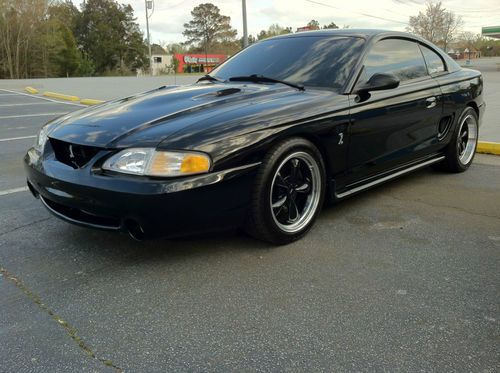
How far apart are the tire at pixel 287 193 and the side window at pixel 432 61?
196 centimetres

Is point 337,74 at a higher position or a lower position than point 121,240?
higher

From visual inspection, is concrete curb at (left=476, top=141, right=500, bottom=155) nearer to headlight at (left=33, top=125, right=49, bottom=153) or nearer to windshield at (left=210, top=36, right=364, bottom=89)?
windshield at (left=210, top=36, right=364, bottom=89)

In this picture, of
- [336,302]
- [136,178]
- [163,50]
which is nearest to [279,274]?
[336,302]

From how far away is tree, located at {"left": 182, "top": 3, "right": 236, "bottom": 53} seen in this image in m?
85.6

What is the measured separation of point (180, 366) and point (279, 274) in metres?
0.92

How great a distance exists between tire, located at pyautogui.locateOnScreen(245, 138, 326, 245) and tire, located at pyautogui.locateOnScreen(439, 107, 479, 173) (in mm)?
2121

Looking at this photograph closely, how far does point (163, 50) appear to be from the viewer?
102 meters

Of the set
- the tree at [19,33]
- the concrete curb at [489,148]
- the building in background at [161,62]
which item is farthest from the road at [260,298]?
the tree at [19,33]

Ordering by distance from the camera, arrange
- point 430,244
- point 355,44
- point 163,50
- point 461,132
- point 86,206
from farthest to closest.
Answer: point 163,50 → point 461,132 → point 355,44 → point 430,244 → point 86,206

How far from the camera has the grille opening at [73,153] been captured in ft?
8.88

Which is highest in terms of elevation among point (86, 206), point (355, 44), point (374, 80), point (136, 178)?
point (355, 44)

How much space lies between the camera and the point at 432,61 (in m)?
4.44

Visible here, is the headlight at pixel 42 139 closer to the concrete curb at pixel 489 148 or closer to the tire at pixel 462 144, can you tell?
the tire at pixel 462 144

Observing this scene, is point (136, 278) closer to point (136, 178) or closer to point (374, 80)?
point (136, 178)
